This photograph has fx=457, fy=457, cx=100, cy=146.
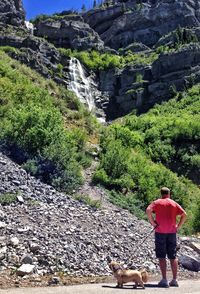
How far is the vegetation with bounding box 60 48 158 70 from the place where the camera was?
3054 inches

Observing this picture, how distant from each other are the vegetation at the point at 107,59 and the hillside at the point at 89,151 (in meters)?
0.23

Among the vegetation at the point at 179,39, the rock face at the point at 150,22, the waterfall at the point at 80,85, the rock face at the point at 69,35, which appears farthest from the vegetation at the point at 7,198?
the rock face at the point at 150,22

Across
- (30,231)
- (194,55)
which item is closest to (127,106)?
(194,55)

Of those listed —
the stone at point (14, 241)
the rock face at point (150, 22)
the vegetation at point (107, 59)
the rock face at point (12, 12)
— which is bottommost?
the stone at point (14, 241)

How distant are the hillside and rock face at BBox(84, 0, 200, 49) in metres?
13.6

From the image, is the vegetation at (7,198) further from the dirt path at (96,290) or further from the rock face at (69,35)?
the rock face at (69,35)

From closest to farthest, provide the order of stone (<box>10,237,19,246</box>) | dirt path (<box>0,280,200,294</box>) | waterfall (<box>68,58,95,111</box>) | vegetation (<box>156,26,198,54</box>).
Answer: dirt path (<box>0,280,200,294</box>) < stone (<box>10,237,19,246</box>) < waterfall (<box>68,58,95,111</box>) < vegetation (<box>156,26,198,54</box>)

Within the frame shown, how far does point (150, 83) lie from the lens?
70500 mm

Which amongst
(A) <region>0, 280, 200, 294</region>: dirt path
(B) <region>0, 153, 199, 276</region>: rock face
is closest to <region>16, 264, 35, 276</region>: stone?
(B) <region>0, 153, 199, 276</region>: rock face

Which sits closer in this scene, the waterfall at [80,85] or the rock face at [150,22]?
the waterfall at [80,85]

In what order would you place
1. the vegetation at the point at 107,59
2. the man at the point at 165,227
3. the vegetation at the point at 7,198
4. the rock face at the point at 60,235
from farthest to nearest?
the vegetation at the point at 107,59, the vegetation at the point at 7,198, the rock face at the point at 60,235, the man at the point at 165,227

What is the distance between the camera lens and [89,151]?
27000 millimetres

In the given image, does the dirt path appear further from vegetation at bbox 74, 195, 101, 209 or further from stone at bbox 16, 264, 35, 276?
vegetation at bbox 74, 195, 101, 209

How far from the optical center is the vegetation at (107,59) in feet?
254
